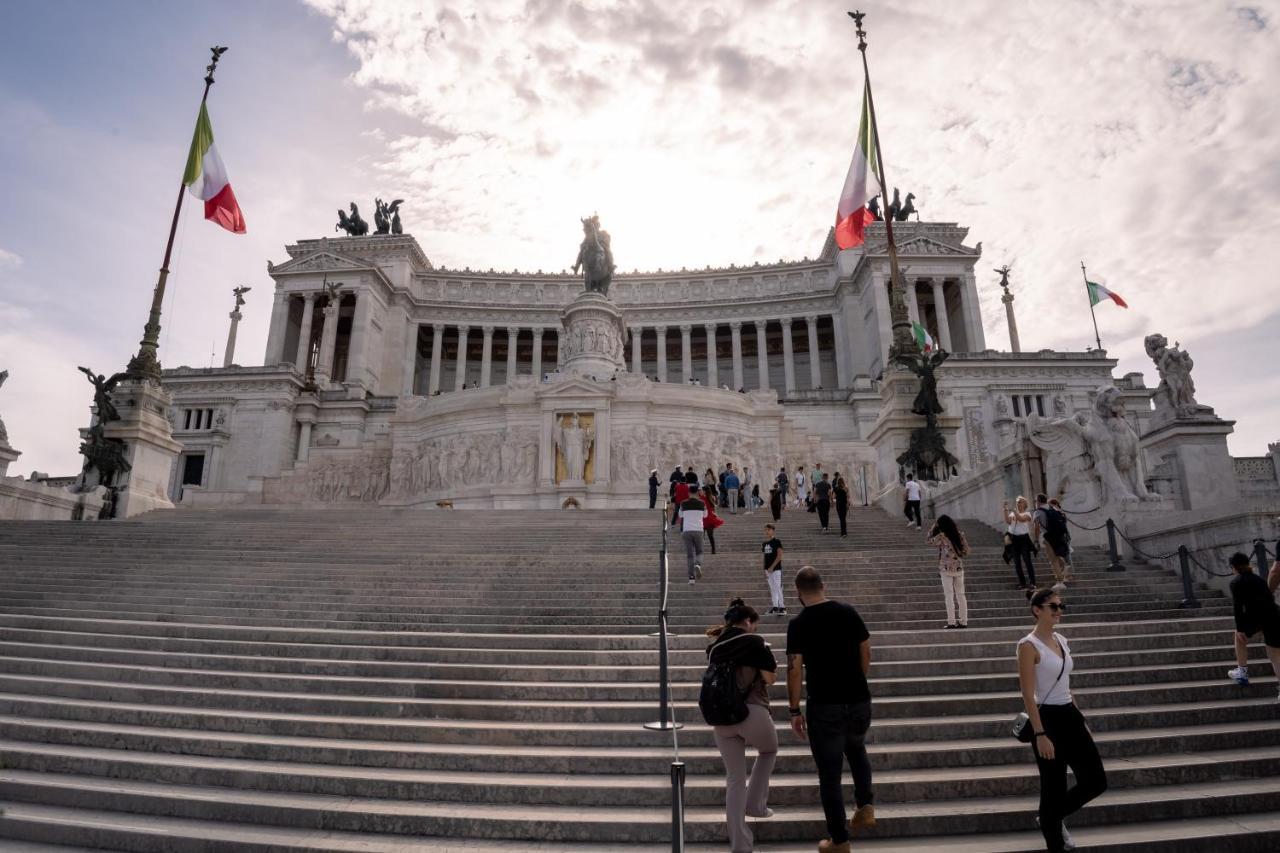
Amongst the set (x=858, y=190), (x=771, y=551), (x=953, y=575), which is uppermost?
(x=858, y=190)

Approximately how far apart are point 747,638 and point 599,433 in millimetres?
24706

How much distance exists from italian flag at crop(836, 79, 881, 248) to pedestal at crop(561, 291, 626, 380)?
49.1 ft

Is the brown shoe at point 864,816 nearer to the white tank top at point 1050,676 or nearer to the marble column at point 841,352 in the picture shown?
the white tank top at point 1050,676

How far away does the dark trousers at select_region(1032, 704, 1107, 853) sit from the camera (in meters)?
4.50

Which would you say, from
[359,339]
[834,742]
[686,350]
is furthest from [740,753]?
[686,350]

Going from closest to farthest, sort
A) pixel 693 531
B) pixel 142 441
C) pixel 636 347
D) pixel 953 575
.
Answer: pixel 953 575 → pixel 693 531 → pixel 142 441 → pixel 636 347

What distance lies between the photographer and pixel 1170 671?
25.9 ft

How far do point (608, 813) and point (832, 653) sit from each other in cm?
228

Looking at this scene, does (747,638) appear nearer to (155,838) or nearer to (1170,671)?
(155,838)

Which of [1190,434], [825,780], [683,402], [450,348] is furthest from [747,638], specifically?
[450,348]

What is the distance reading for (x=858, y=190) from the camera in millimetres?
23484

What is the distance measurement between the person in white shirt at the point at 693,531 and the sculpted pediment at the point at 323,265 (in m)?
57.7

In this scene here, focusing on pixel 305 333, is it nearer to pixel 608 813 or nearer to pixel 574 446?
pixel 574 446

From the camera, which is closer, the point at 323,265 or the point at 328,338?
the point at 328,338
